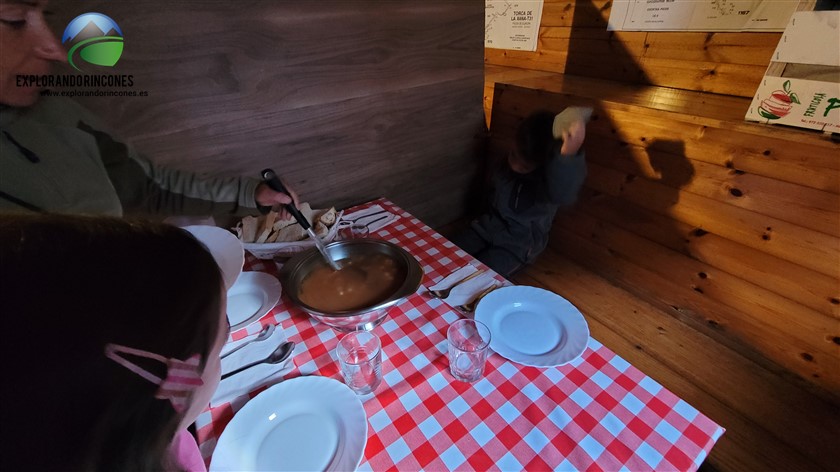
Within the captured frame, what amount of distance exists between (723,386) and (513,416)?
0.99m

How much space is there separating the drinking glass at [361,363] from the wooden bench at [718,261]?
3.10 ft

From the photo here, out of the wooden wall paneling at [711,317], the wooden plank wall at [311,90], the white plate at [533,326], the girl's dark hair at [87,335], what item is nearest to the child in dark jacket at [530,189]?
the wooden wall paneling at [711,317]

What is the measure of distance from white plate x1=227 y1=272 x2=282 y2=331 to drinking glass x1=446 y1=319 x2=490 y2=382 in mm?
388

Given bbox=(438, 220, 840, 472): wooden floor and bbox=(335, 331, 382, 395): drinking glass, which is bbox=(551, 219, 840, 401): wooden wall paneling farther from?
bbox=(335, 331, 382, 395): drinking glass

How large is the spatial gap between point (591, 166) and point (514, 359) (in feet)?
3.54

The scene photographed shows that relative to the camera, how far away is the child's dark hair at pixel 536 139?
1.30 metres

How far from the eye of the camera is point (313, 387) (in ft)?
2.04

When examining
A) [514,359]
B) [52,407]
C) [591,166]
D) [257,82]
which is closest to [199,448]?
[52,407]

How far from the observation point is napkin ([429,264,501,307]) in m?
0.82

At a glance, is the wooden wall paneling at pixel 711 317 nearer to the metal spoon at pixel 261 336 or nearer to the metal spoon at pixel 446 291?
the metal spoon at pixel 446 291

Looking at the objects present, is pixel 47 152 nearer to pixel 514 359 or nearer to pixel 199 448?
pixel 199 448
